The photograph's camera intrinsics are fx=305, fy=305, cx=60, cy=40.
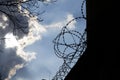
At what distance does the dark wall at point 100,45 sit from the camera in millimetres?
4812

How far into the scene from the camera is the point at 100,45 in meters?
5.38

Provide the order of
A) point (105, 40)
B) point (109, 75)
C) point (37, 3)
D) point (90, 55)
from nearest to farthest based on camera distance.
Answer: point (109, 75) < point (105, 40) < point (90, 55) < point (37, 3)

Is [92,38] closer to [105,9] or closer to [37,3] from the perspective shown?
[105,9]

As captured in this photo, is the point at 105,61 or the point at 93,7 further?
the point at 93,7

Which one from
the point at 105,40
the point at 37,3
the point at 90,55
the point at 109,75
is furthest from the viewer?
the point at 37,3

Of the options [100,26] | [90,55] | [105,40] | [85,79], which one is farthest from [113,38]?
[85,79]

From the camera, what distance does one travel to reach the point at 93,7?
19.7ft

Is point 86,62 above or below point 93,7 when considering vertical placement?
below

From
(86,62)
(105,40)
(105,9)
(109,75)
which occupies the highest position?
(105,9)

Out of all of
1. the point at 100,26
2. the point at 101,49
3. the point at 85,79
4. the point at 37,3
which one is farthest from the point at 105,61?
the point at 37,3

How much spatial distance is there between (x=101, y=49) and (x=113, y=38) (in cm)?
49

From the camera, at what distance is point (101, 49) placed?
17.4 feet

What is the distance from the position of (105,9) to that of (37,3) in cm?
457

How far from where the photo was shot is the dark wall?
15.8 ft
